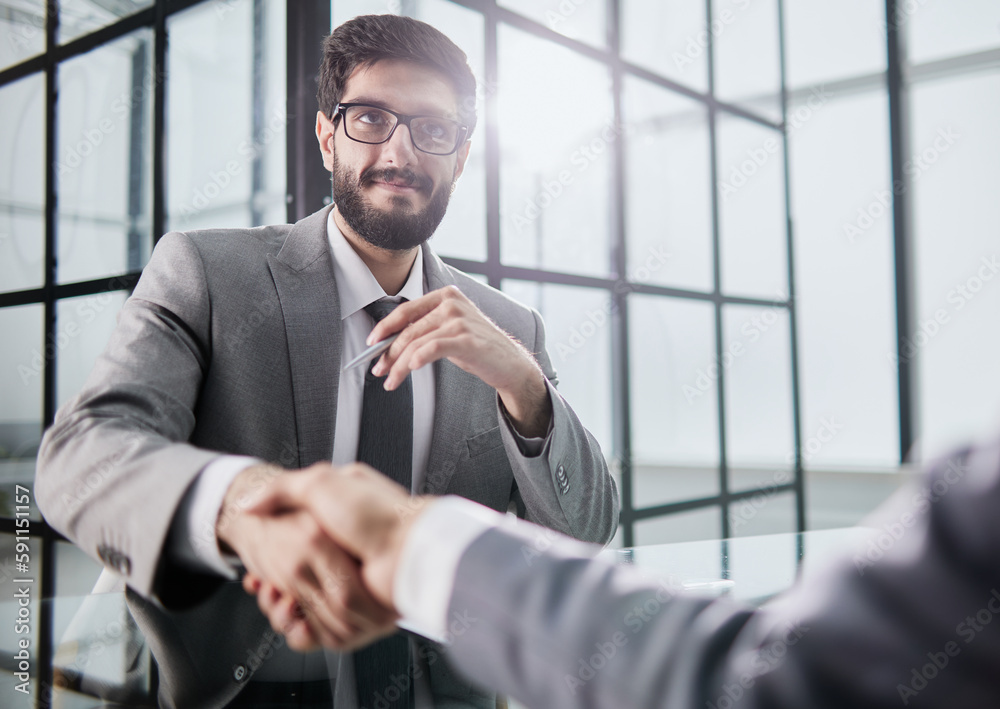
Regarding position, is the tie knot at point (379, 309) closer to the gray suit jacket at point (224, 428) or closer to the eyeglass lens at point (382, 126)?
the gray suit jacket at point (224, 428)

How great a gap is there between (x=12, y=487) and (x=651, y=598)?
261cm

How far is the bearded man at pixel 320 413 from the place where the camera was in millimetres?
738

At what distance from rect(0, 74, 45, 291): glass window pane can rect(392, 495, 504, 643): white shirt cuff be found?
7.43ft

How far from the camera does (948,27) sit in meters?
3.98

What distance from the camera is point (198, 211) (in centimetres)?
206

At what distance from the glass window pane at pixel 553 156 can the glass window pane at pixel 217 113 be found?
0.87 m

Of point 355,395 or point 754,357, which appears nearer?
point 355,395

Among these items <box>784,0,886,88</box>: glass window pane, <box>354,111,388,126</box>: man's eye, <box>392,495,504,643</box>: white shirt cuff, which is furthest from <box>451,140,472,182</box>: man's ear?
<box>784,0,886,88</box>: glass window pane

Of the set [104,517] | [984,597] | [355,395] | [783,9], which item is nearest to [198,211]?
[355,395]

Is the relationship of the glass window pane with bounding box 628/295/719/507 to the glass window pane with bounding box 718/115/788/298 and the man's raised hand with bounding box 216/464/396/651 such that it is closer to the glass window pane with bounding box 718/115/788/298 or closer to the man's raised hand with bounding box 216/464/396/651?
the glass window pane with bounding box 718/115/788/298

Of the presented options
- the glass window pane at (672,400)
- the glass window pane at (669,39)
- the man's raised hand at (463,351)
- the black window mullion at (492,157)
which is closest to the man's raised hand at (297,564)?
the man's raised hand at (463,351)

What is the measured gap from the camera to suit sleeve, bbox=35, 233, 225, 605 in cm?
77

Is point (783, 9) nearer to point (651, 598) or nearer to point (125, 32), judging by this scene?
point (125, 32)

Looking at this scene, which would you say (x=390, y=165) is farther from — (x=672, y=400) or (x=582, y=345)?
(x=672, y=400)
